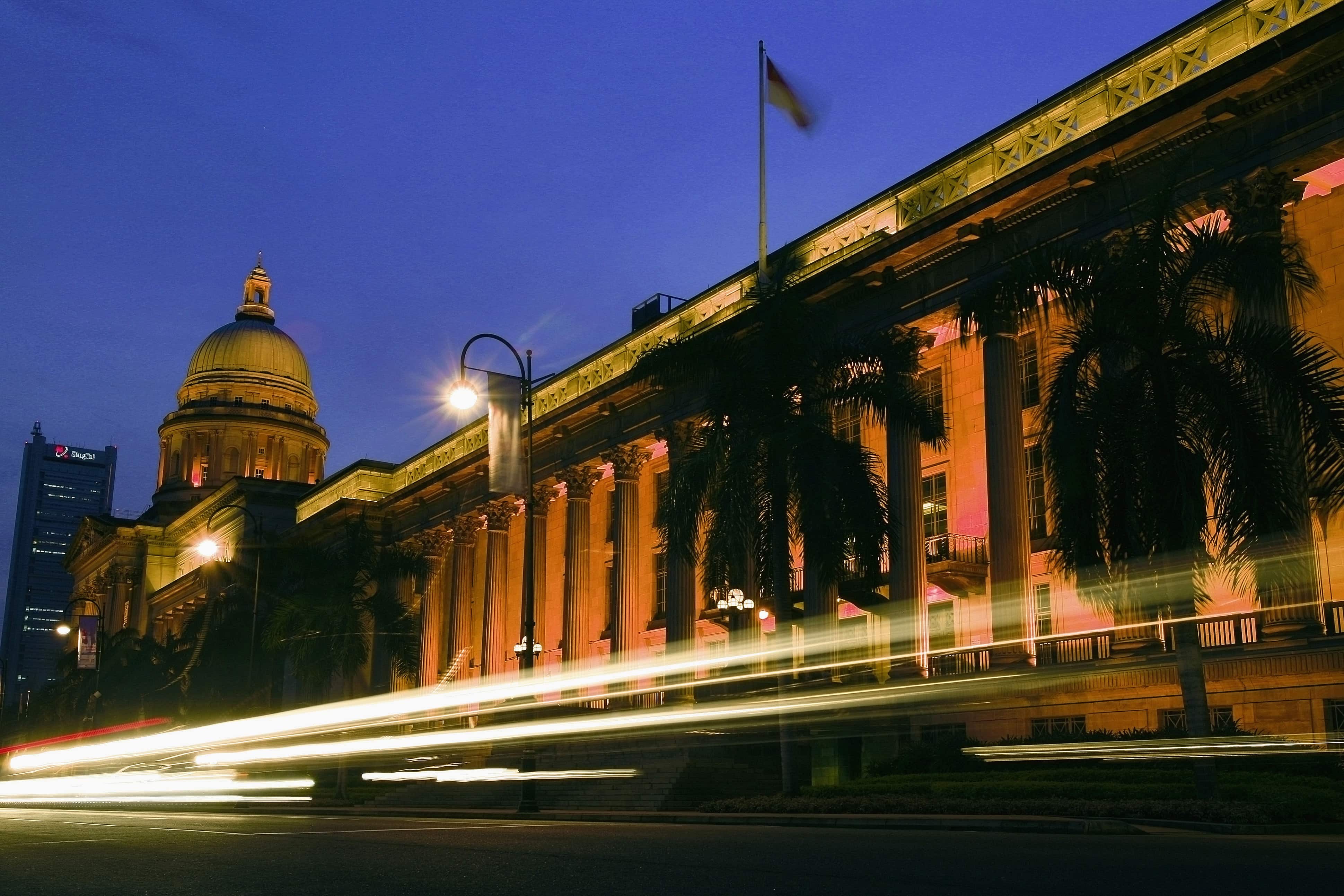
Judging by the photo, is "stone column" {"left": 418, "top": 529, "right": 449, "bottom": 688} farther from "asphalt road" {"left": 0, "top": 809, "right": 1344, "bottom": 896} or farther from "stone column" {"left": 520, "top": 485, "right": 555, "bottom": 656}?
"asphalt road" {"left": 0, "top": 809, "right": 1344, "bottom": 896}

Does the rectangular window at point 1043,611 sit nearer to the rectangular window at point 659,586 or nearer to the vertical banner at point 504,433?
the vertical banner at point 504,433

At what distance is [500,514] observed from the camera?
62.9 metres

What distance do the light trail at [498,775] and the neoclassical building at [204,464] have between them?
64.7 meters

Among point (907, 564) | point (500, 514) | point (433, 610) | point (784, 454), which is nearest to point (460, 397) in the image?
point (784, 454)

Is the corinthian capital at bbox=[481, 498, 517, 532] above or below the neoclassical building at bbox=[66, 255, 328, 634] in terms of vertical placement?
below

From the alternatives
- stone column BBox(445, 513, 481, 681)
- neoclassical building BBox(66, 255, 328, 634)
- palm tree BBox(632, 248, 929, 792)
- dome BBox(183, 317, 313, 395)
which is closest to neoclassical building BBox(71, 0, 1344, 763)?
stone column BBox(445, 513, 481, 681)

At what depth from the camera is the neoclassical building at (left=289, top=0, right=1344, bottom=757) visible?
2883cm

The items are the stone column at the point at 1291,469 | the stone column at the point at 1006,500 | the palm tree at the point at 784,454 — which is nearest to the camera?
the stone column at the point at 1291,469

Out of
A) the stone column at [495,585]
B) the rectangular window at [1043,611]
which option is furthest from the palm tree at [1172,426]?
the stone column at [495,585]

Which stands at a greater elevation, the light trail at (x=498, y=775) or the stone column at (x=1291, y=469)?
the stone column at (x=1291, y=469)

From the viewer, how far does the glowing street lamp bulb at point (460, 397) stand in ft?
109

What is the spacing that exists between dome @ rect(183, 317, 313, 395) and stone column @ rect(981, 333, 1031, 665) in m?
106

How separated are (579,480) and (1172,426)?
118ft

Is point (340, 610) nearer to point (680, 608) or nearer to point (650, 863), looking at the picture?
point (680, 608)
